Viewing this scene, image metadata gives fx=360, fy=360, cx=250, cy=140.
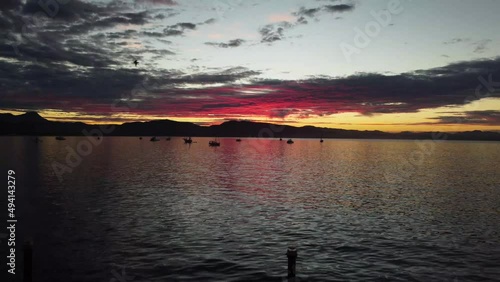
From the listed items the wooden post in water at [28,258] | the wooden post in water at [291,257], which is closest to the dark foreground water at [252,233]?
the wooden post in water at [28,258]

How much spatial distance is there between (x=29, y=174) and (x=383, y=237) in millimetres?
71345

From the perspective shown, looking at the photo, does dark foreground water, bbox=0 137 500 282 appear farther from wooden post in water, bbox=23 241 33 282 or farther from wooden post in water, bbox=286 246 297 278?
wooden post in water, bbox=286 246 297 278

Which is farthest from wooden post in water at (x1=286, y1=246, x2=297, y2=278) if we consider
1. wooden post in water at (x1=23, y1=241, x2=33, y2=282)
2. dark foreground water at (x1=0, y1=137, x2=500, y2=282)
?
wooden post in water at (x1=23, y1=241, x2=33, y2=282)

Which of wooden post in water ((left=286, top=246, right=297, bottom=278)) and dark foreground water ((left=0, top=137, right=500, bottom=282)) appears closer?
wooden post in water ((left=286, top=246, right=297, bottom=278))

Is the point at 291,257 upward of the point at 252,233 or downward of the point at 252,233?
upward

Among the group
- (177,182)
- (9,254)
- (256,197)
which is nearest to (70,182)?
(177,182)

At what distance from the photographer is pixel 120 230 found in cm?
3194

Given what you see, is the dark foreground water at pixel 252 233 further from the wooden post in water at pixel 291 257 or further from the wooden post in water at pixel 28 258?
the wooden post in water at pixel 291 257

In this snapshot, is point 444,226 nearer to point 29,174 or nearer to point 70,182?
point 70,182

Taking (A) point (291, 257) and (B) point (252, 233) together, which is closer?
(A) point (291, 257)

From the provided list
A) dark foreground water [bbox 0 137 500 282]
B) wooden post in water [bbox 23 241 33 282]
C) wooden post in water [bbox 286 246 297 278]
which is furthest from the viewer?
dark foreground water [bbox 0 137 500 282]

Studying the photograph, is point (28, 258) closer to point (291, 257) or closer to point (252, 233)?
point (291, 257)

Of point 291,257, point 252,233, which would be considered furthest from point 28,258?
point 252,233

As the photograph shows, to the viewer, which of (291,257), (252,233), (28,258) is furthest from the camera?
(252,233)
